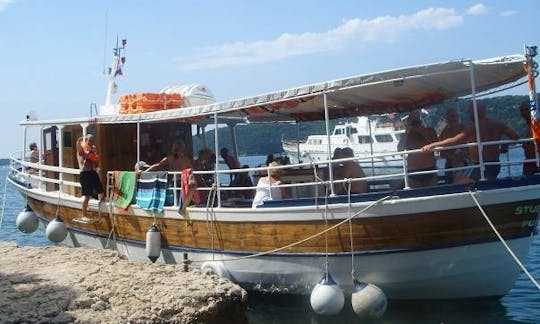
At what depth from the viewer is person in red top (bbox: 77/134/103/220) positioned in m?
11.5

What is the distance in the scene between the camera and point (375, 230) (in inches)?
324

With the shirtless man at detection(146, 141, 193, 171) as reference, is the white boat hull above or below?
below

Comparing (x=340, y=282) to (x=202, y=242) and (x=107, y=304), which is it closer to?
(x=202, y=242)

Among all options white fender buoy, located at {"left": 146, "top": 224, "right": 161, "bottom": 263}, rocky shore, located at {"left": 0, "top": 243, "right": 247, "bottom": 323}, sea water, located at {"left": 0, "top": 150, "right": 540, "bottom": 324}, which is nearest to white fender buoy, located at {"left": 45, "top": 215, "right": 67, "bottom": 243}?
white fender buoy, located at {"left": 146, "top": 224, "right": 161, "bottom": 263}

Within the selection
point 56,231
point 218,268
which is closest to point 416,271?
point 218,268

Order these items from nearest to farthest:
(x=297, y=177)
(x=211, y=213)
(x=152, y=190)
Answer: (x=211, y=213), (x=297, y=177), (x=152, y=190)

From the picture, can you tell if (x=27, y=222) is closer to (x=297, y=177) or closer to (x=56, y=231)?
(x=56, y=231)

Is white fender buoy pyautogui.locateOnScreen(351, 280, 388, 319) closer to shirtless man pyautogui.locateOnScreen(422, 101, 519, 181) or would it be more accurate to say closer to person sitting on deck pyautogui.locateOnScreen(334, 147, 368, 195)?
person sitting on deck pyautogui.locateOnScreen(334, 147, 368, 195)

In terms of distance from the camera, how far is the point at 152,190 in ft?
35.6

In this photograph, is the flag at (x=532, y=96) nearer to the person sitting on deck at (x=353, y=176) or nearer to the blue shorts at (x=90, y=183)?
the person sitting on deck at (x=353, y=176)

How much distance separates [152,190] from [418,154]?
495 cm

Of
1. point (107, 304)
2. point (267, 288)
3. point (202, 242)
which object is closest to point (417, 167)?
point (267, 288)

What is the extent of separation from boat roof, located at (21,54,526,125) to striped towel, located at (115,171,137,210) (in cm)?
107

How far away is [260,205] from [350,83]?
2415mm
